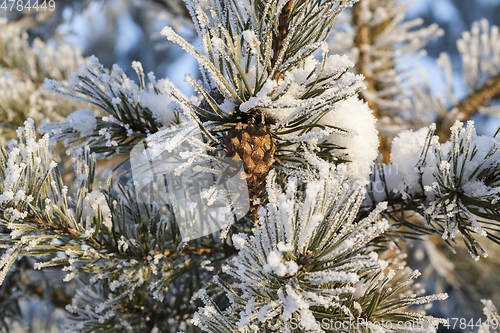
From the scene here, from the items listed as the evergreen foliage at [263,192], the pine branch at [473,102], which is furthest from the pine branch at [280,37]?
the pine branch at [473,102]

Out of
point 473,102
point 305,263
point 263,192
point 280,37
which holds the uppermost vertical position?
point 473,102

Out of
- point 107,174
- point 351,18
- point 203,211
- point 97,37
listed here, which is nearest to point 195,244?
point 203,211
